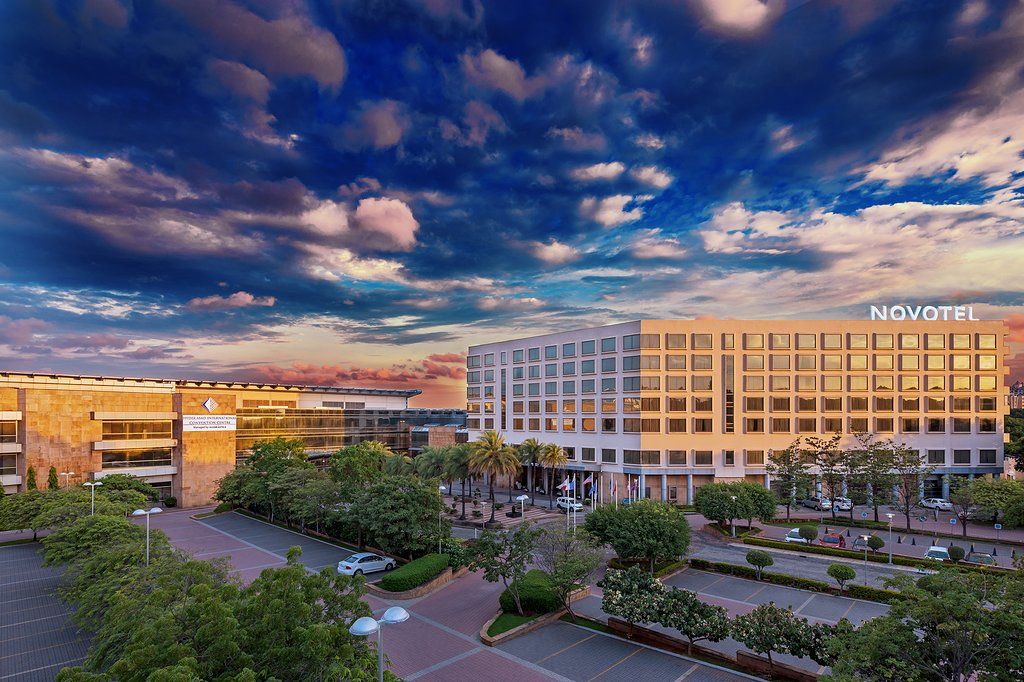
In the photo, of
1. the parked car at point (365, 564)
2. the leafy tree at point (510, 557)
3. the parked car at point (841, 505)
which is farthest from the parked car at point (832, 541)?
the parked car at point (365, 564)

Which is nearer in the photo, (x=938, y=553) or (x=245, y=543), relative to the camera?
(x=938, y=553)

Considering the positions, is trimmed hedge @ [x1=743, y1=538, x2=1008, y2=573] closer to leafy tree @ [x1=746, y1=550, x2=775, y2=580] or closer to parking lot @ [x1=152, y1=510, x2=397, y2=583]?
leafy tree @ [x1=746, y1=550, x2=775, y2=580]

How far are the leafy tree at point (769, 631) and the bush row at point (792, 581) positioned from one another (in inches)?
581

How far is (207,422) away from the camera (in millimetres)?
82062

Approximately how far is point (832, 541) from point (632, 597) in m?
37.6

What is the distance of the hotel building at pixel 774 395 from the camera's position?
279ft

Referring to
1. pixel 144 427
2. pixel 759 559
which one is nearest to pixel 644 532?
pixel 759 559

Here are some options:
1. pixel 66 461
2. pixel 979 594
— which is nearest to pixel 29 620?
pixel 66 461

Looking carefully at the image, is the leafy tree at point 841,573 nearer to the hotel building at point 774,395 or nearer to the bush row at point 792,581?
the bush row at point 792,581

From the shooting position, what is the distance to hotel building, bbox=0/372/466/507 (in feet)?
224

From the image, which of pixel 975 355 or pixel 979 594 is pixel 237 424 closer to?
pixel 979 594

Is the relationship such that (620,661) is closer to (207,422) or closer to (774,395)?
(774,395)

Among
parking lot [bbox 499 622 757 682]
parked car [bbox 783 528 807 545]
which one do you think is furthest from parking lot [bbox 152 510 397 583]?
parked car [bbox 783 528 807 545]

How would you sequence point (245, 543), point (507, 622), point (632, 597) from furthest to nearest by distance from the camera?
point (245, 543) → point (507, 622) → point (632, 597)
